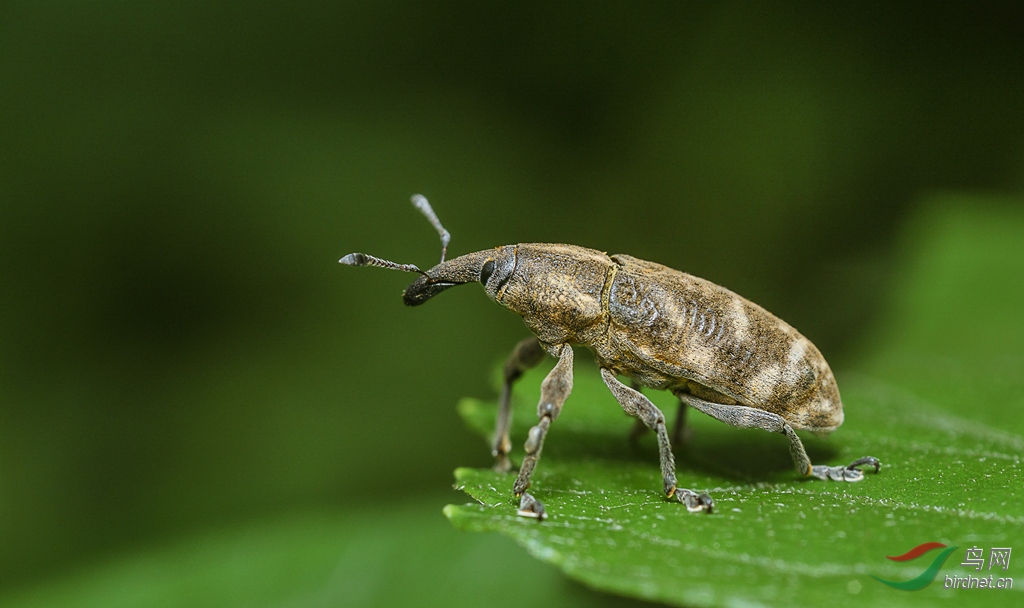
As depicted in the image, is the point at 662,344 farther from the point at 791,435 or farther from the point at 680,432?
the point at 680,432

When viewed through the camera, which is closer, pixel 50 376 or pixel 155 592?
pixel 155 592

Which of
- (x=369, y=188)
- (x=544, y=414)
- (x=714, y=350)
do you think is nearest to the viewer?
(x=544, y=414)

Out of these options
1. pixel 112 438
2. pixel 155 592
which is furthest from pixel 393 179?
pixel 155 592

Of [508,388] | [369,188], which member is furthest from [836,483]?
[369,188]

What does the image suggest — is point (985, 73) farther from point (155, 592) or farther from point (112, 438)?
point (112, 438)

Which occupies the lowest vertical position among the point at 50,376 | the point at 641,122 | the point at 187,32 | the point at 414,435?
the point at 414,435

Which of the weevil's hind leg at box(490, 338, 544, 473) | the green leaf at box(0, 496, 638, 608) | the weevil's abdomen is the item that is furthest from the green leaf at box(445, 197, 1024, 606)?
the green leaf at box(0, 496, 638, 608)
